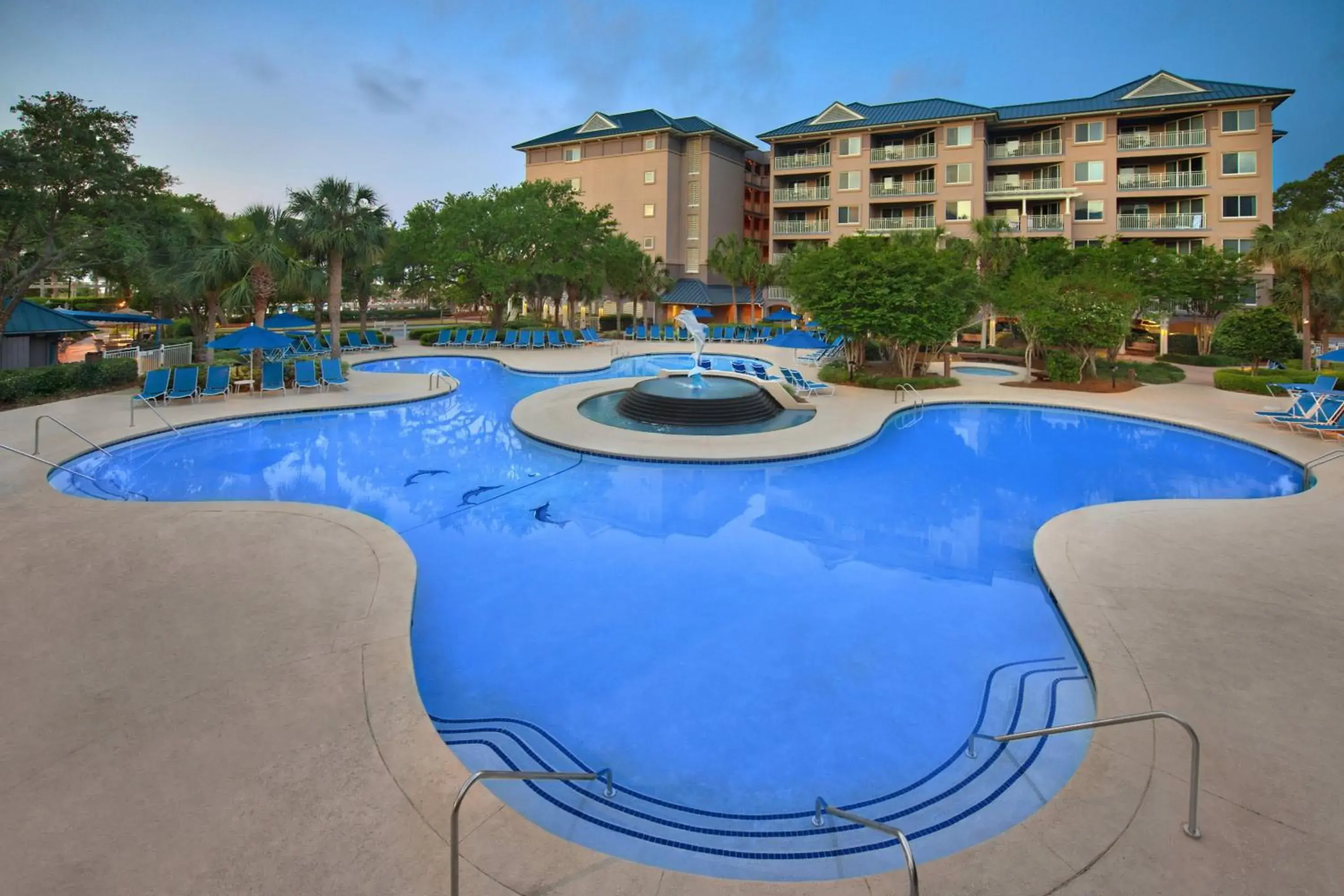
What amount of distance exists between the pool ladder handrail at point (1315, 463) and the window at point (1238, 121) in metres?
34.3

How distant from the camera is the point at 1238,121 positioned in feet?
128

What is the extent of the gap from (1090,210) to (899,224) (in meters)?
10.8

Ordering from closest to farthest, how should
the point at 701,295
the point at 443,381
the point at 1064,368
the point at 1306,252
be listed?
the point at 443,381, the point at 1306,252, the point at 1064,368, the point at 701,295

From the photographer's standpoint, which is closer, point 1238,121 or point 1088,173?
point 1238,121

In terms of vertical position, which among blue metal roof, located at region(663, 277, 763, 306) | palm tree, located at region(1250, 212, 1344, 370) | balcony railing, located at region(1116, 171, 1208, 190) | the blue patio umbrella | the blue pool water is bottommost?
the blue pool water

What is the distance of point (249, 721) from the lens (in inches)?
202

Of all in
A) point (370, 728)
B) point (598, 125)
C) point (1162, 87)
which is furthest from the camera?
point (598, 125)

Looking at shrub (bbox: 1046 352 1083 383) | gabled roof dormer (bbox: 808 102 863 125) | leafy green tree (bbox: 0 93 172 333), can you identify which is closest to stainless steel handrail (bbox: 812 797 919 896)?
shrub (bbox: 1046 352 1083 383)

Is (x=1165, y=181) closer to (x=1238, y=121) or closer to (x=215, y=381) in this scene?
(x=1238, y=121)

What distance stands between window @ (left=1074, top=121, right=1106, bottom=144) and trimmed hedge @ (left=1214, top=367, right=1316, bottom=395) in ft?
75.4

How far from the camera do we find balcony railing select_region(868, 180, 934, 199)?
45438mm

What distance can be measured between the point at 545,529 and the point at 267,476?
6.54 meters

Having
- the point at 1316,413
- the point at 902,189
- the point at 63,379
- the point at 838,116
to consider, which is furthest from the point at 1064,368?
the point at 63,379

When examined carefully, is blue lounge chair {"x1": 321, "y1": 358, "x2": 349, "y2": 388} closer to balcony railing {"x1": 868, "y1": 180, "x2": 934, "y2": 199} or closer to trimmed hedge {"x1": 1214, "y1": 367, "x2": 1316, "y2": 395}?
trimmed hedge {"x1": 1214, "y1": 367, "x2": 1316, "y2": 395}
